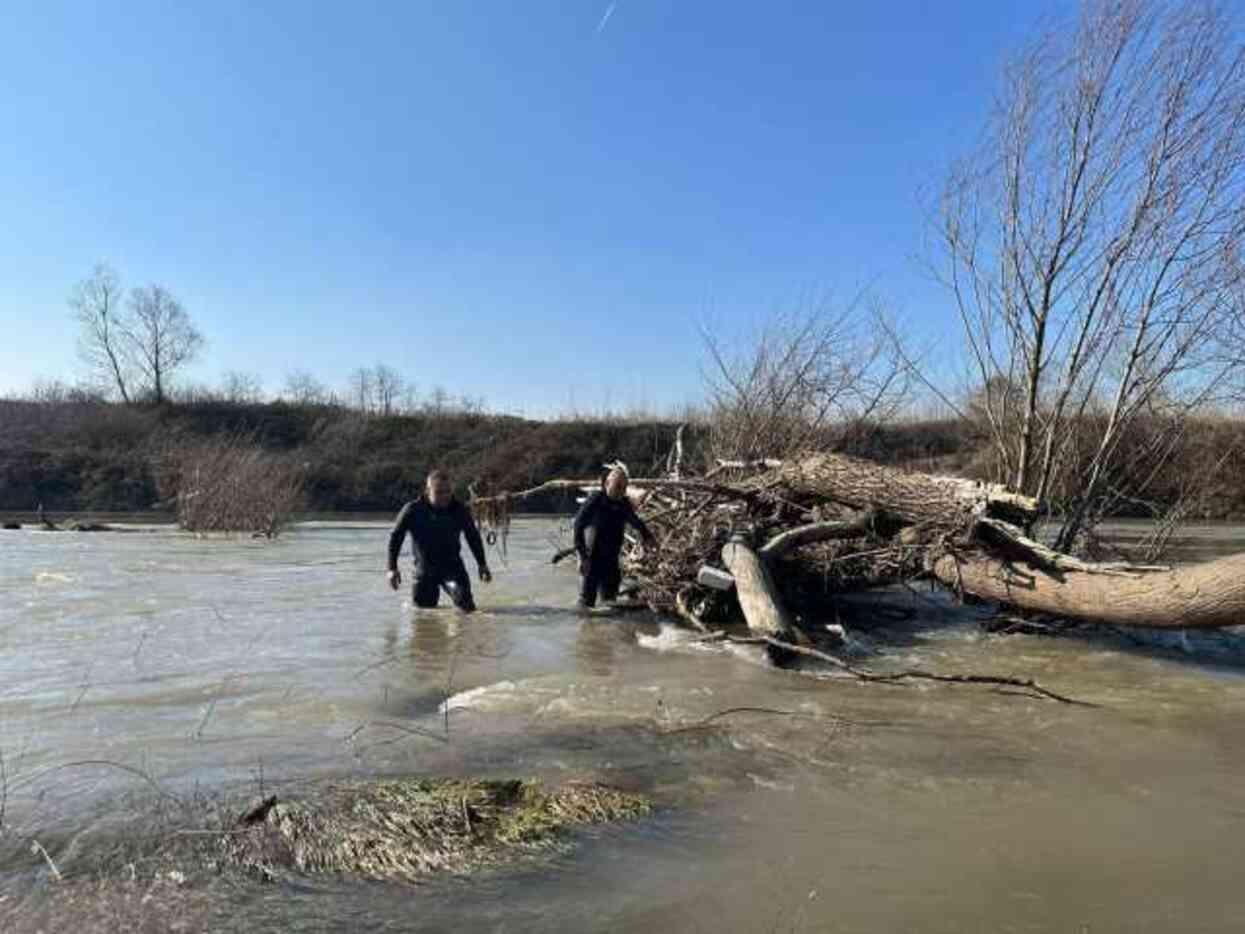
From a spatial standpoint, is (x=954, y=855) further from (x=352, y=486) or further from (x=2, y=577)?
(x=352, y=486)

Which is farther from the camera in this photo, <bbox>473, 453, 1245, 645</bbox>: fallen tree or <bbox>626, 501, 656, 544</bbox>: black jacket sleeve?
<bbox>626, 501, 656, 544</bbox>: black jacket sleeve

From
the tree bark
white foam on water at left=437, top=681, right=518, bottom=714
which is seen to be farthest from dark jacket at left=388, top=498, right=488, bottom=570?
white foam on water at left=437, top=681, right=518, bottom=714

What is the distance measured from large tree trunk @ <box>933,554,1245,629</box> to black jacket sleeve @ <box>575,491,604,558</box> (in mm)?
3569

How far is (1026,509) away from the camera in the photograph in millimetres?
9281

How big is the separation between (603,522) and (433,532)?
181 cm

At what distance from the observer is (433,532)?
11805 millimetres

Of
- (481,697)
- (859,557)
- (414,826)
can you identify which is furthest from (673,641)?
(414,826)

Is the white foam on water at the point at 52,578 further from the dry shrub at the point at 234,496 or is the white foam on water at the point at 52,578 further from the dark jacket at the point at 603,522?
the dry shrub at the point at 234,496

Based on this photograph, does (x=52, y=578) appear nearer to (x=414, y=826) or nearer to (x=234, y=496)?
(x=234, y=496)

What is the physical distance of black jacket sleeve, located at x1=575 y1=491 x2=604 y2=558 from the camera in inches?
462

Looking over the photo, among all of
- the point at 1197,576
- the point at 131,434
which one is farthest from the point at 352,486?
the point at 1197,576

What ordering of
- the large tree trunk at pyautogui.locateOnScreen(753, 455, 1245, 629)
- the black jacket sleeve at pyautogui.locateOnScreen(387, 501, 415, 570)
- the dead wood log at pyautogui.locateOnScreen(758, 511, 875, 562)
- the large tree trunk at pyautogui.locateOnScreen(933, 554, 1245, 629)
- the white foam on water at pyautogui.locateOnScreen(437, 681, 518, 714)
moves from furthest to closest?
the black jacket sleeve at pyautogui.locateOnScreen(387, 501, 415, 570), the dead wood log at pyautogui.locateOnScreen(758, 511, 875, 562), the large tree trunk at pyautogui.locateOnScreen(753, 455, 1245, 629), the large tree trunk at pyautogui.locateOnScreen(933, 554, 1245, 629), the white foam on water at pyautogui.locateOnScreen(437, 681, 518, 714)

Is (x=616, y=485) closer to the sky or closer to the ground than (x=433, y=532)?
closer to the sky

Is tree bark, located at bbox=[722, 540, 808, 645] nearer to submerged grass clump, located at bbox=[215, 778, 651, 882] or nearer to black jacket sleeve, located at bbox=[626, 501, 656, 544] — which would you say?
black jacket sleeve, located at bbox=[626, 501, 656, 544]
